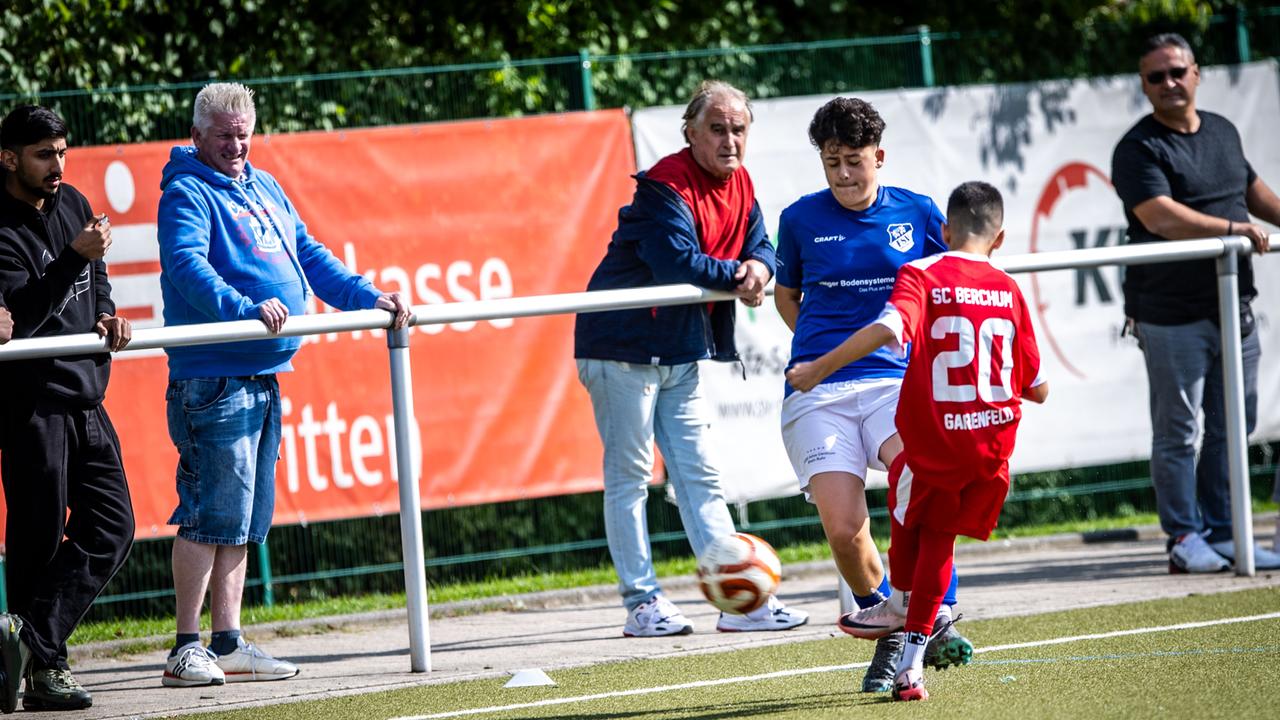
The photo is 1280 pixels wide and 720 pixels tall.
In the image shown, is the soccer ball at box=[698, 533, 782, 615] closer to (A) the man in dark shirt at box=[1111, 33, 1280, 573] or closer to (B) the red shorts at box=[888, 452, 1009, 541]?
(B) the red shorts at box=[888, 452, 1009, 541]

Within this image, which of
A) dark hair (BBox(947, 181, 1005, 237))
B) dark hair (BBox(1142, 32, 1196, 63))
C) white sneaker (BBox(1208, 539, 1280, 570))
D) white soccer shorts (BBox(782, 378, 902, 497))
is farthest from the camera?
dark hair (BBox(1142, 32, 1196, 63))

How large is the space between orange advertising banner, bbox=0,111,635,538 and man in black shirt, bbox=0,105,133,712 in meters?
2.28

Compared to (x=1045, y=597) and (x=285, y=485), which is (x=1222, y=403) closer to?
(x=1045, y=597)

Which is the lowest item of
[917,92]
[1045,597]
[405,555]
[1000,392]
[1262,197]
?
[1045,597]

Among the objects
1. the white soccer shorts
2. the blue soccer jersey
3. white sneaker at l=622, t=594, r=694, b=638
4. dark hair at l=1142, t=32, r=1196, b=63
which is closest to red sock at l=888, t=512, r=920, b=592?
the white soccer shorts

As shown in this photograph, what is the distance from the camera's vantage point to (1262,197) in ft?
26.8

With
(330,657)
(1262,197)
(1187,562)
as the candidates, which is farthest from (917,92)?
(330,657)

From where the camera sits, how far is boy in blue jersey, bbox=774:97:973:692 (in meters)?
5.50

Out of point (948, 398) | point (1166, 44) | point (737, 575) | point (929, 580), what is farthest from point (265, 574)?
point (1166, 44)

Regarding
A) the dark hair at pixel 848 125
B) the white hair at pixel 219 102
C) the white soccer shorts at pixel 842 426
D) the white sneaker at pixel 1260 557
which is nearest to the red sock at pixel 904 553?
the white soccer shorts at pixel 842 426

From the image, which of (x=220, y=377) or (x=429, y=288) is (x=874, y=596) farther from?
(x=429, y=288)

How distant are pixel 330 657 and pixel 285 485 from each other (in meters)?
1.59

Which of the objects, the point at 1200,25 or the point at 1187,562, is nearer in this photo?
the point at 1187,562

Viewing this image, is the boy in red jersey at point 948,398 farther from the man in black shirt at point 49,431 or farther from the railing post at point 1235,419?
the railing post at point 1235,419
